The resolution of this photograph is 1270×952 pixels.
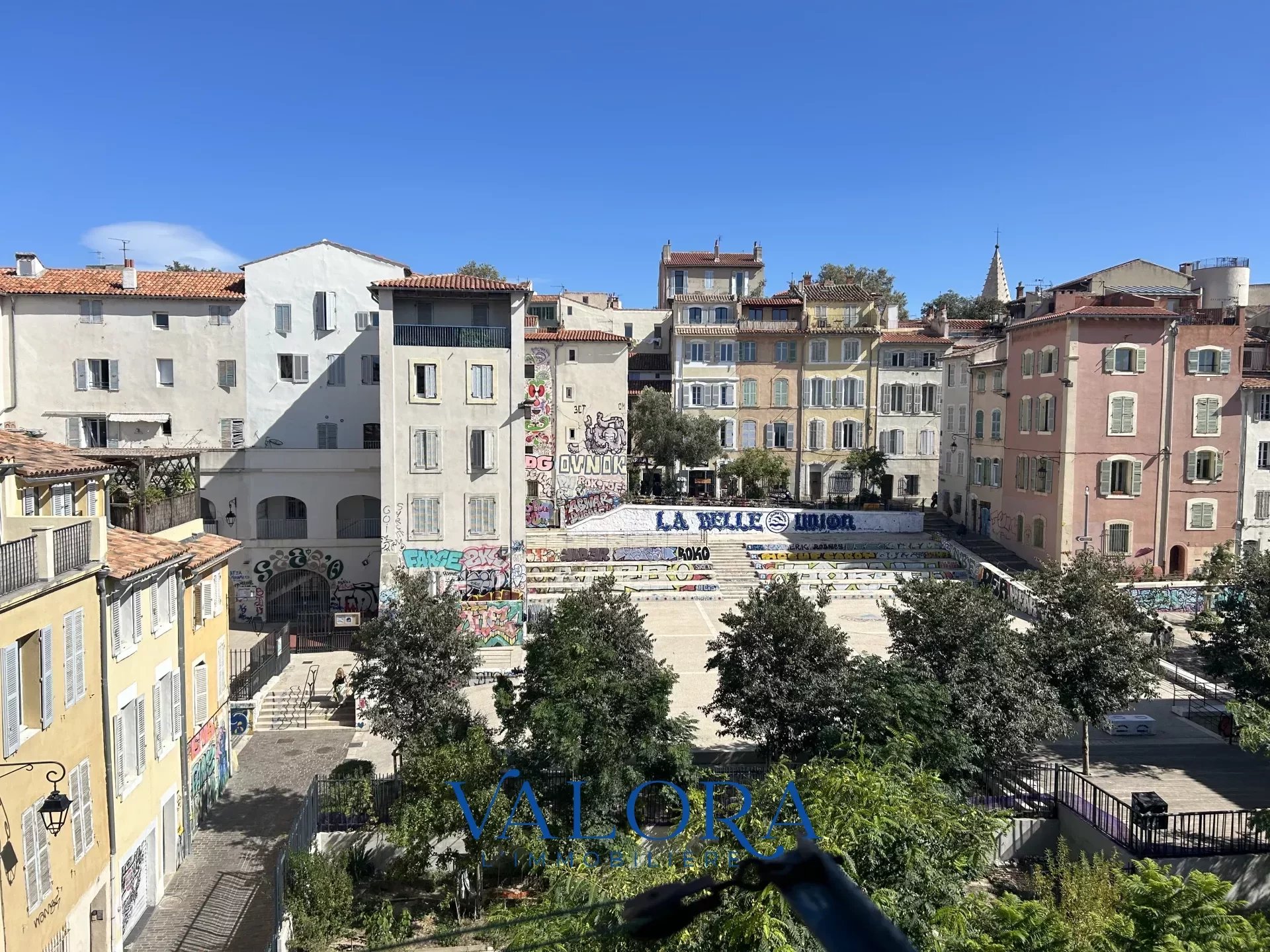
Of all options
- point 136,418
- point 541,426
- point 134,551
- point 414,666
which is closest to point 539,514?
point 541,426

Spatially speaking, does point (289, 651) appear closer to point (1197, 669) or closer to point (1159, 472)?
point (1197, 669)

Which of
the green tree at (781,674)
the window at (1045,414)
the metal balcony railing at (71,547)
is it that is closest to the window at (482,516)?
the green tree at (781,674)

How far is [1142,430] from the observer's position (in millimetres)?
40406

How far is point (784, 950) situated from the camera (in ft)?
29.3

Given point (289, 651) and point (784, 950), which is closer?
point (784, 950)

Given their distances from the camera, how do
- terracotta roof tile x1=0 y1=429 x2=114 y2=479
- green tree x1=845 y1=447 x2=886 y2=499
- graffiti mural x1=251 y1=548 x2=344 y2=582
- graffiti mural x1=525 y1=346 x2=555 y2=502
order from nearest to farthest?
1. terracotta roof tile x1=0 y1=429 x2=114 y2=479
2. graffiti mural x1=251 y1=548 x2=344 y2=582
3. graffiti mural x1=525 y1=346 x2=555 y2=502
4. green tree x1=845 y1=447 x2=886 y2=499

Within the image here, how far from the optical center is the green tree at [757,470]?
50969 mm

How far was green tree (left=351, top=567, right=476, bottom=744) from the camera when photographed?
748 inches

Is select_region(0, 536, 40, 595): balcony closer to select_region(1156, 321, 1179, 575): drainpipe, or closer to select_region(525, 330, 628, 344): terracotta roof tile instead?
select_region(525, 330, 628, 344): terracotta roof tile

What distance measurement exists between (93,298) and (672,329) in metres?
31.7

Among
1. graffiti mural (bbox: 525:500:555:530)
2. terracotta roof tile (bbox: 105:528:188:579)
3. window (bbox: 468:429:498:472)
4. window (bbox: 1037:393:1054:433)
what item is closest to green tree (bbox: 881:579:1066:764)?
terracotta roof tile (bbox: 105:528:188:579)

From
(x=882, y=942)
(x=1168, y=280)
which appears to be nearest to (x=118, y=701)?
(x=882, y=942)

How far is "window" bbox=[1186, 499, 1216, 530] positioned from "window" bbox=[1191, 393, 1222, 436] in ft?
10.2

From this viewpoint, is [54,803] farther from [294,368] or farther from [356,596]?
[294,368]
